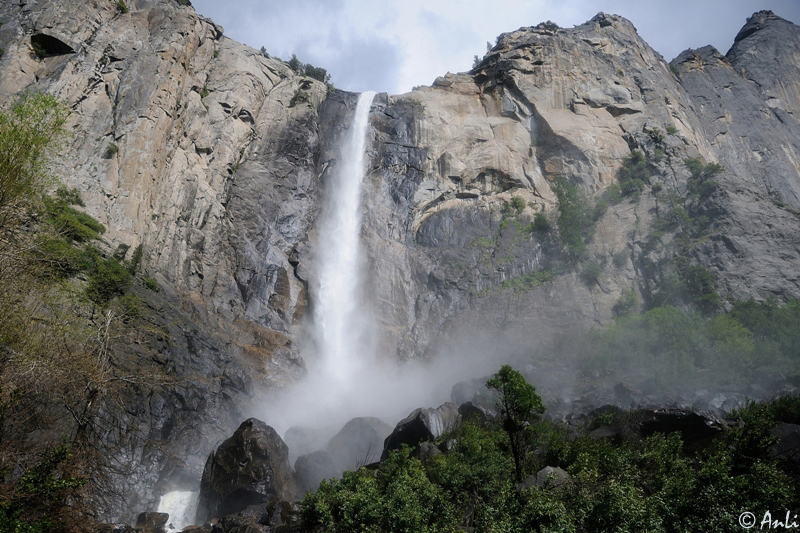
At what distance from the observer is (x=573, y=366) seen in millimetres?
31328

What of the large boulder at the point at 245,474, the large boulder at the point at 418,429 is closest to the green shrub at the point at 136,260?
the large boulder at the point at 245,474

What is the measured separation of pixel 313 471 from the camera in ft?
63.0

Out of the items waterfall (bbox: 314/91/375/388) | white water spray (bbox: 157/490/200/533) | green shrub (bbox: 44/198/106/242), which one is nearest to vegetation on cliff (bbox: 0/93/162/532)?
white water spray (bbox: 157/490/200/533)

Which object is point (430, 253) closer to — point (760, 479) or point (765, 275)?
point (765, 275)

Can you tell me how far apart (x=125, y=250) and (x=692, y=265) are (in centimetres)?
3550

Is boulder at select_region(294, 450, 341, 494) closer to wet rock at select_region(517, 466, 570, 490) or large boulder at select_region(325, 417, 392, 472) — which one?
large boulder at select_region(325, 417, 392, 472)

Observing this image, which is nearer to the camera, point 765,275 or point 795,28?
point 765,275

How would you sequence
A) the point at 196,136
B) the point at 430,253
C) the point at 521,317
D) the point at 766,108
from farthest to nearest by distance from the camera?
1. the point at 766,108
2. the point at 430,253
3. the point at 521,317
4. the point at 196,136

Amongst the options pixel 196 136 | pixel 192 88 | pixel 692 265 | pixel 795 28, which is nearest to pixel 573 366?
pixel 692 265

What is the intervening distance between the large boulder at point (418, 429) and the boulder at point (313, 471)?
2.45 m

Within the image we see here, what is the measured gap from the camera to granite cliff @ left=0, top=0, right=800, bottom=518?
27.0 meters

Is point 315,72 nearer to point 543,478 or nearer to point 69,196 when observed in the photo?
point 69,196

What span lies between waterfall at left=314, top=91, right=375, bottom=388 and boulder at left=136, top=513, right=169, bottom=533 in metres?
15.4

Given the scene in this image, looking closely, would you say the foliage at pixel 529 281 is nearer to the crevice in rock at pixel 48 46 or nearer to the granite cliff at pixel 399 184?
the granite cliff at pixel 399 184
